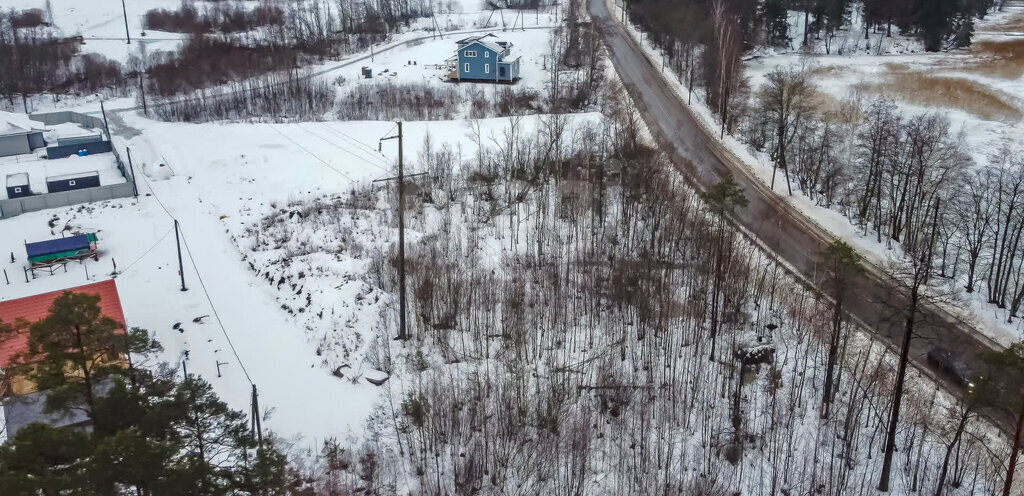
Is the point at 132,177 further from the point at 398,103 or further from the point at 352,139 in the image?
→ the point at 398,103

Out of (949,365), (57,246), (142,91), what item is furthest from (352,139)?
(949,365)

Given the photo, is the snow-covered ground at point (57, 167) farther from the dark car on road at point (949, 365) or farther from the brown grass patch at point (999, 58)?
the brown grass patch at point (999, 58)

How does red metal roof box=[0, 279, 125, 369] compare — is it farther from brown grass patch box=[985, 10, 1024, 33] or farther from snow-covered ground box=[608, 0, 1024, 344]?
brown grass patch box=[985, 10, 1024, 33]

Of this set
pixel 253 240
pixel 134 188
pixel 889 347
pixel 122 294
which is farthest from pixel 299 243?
pixel 889 347

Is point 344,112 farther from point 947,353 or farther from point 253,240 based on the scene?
point 947,353

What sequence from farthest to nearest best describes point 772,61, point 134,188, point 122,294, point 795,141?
point 772,61
point 795,141
point 134,188
point 122,294

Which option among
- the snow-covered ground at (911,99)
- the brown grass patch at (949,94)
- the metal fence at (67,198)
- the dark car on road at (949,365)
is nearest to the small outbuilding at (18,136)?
the metal fence at (67,198)
